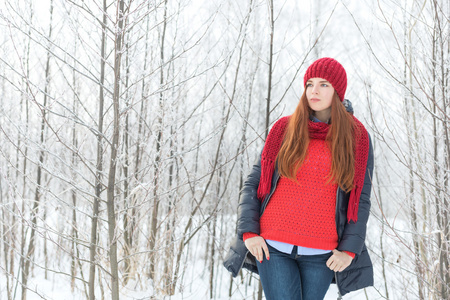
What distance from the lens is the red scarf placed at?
5.78 feet

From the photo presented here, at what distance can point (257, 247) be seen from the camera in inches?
69.6

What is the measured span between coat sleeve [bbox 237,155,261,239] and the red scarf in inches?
1.4

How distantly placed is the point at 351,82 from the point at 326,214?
15.2 feet

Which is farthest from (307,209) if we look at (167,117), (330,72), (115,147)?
(167,117)

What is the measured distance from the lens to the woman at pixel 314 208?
1.74 m

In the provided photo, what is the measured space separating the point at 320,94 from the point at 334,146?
255mm

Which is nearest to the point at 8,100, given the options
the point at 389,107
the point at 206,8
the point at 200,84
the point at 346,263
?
the point at 200,84

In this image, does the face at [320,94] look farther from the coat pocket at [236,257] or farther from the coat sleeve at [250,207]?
the coat pocket at [236,257]

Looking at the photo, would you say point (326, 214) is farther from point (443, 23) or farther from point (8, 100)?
point (8, 100)

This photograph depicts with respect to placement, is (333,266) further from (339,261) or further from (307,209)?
(307,209)

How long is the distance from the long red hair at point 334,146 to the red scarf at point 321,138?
27 mm

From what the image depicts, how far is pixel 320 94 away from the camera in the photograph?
186 centimetres

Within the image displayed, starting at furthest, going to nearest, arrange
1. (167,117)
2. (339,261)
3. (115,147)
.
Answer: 1. (167,117)
2. (115,147)
3. (339,261)

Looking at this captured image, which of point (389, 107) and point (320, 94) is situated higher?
point (389, 107)
